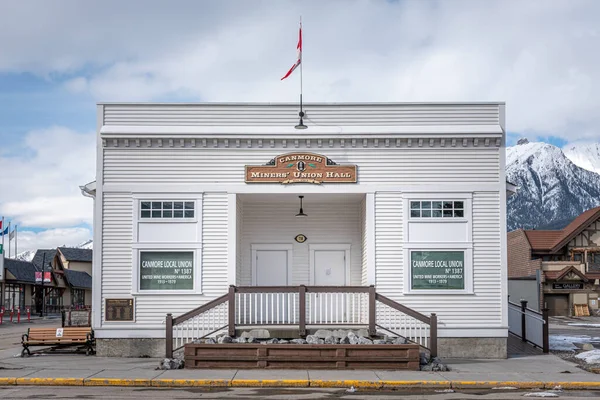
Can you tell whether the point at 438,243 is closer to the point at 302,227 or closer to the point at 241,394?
the point at 302,227

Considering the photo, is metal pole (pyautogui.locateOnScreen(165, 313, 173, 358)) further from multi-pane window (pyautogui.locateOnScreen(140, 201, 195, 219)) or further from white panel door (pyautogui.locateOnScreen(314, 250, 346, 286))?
white panel door (pyautogui.locateOnScreen(314, 250, 346, 286))

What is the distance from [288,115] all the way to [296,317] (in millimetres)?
5543

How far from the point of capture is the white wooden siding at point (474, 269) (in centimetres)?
2028

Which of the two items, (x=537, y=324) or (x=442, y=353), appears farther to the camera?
(x=537, y=324)

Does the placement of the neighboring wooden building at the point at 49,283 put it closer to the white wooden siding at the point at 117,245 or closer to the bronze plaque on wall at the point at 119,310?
the white wooden siding at the point at 117,245

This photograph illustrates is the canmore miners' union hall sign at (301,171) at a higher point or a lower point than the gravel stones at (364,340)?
higher

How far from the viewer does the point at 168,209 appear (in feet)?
67.1

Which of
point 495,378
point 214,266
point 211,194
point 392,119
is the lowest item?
point 495,378

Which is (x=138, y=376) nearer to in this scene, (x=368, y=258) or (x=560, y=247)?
→ (x=368, y=258)

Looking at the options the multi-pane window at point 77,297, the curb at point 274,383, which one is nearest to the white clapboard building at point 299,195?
the curb at point 274,383

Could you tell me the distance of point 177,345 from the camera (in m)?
19.7

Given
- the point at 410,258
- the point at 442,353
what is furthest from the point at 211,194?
the point at 442,353

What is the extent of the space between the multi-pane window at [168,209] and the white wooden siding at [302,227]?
7.99 feet

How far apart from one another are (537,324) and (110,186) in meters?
12.8
